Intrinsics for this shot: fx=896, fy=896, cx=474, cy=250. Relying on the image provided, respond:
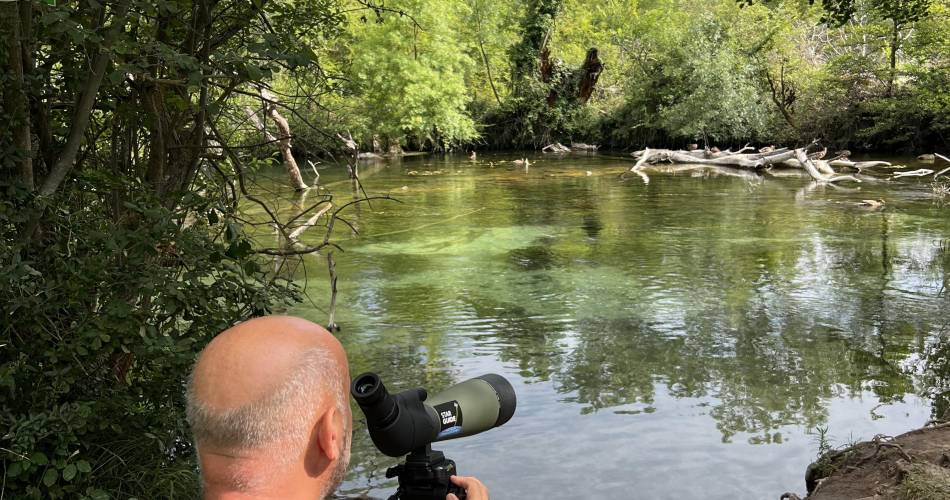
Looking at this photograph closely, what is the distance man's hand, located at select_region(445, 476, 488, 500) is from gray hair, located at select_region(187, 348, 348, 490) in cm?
38

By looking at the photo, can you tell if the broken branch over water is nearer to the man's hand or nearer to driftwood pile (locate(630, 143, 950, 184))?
driftwood pile (locate(630, 143, 950, 184))

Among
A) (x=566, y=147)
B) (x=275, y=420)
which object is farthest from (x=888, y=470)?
(x=566, y=147)

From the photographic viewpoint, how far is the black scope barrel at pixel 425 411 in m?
1.22

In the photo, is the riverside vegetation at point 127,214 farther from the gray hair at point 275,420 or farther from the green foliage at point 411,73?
the green foliage at point 411,73

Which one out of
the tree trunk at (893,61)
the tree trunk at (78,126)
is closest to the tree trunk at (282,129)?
the tree trunk at (78,126)

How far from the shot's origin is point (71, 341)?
9.48 feet

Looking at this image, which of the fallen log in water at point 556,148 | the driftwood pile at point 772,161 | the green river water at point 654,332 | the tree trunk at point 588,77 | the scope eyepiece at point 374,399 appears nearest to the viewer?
the scope eyepiece at point 374,399

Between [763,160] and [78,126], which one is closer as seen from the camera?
[78,126]

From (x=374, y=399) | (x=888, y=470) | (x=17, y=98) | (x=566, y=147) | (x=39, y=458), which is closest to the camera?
(x=374, y=399)

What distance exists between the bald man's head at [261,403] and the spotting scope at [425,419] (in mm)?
185

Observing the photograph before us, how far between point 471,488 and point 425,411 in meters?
0.13

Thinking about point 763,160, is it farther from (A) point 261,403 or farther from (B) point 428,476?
(A) point 261,403

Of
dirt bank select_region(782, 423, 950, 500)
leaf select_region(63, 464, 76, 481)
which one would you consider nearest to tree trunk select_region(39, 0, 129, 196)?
leaf select_region(63, 464, 76, 481)

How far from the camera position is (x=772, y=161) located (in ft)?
77.6
